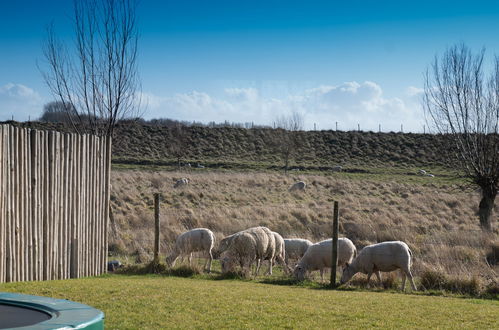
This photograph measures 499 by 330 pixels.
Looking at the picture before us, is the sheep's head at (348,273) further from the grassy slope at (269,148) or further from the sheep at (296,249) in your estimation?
the grassy slope at (269,148)

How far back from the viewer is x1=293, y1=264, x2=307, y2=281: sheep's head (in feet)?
44.3

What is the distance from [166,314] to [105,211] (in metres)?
4.98

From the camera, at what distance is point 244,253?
14.3 metres

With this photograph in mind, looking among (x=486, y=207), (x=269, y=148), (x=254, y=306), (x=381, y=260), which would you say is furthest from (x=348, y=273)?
(x=269, y=148)

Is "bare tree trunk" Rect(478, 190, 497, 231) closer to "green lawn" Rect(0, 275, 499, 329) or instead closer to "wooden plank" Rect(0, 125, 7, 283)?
"green lawn" Rect(0, 275, 499, 329)

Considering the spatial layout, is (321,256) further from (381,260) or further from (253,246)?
(253,246)

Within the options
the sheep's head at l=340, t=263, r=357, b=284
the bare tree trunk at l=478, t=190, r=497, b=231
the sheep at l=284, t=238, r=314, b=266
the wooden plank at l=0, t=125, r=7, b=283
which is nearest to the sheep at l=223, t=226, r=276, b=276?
the sheep at l=284, t=238, r=314, b=266

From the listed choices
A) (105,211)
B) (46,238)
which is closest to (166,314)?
(46,238)

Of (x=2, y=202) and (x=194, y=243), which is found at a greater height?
(x=2, y=202)

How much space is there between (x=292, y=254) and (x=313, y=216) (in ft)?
24.1

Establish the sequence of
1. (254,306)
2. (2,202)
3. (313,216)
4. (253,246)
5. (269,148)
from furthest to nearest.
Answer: (269,148) → (313,216) → (253,246) → (2,202) → (254,306)

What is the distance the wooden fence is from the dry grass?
3.11 meters

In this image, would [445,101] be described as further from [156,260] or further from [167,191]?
[167,191]

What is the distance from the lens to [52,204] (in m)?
11.5
